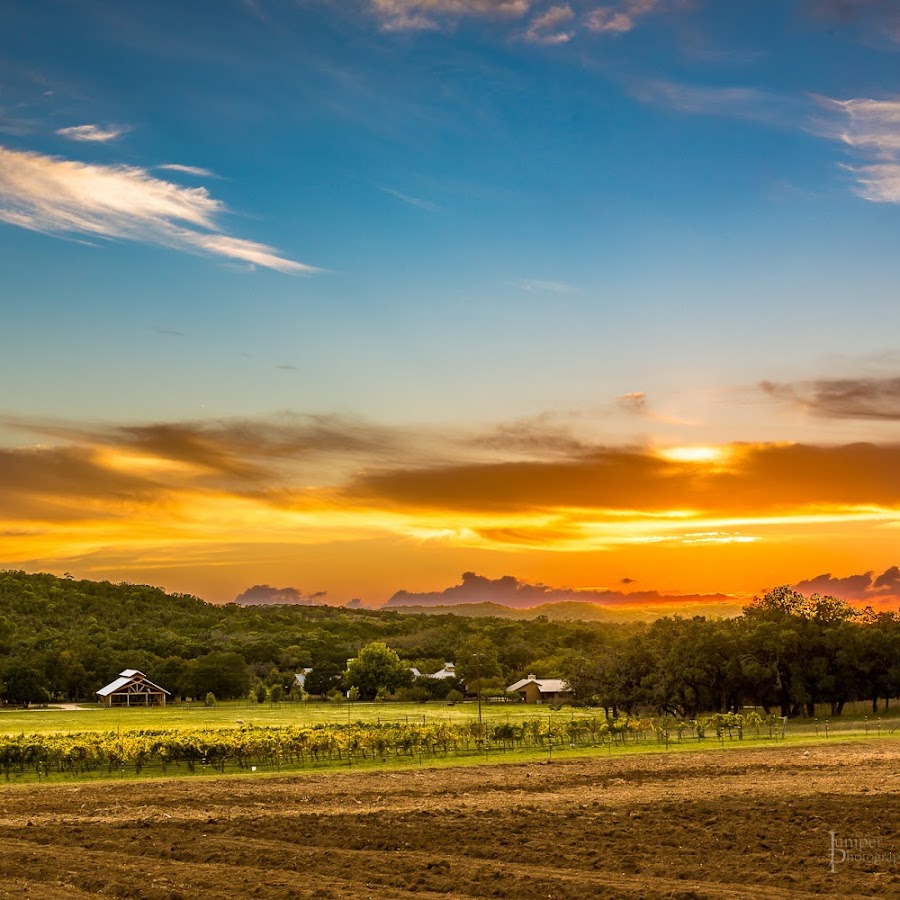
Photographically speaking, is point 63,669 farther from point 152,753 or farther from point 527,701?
point 152,753

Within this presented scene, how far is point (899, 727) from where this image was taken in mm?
65562

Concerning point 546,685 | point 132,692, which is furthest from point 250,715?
point 546,685

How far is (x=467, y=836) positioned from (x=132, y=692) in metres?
102

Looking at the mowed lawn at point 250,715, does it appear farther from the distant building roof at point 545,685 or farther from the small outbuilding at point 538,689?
the distant building roof at point 545,685

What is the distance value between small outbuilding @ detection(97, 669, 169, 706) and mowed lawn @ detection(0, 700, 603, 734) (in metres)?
2.56

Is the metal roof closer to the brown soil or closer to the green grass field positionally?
the green grass field

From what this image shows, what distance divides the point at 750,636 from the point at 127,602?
429 feet

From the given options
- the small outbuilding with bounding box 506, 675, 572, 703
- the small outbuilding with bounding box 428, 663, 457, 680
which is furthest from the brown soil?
the small outbuilding with bounding box 428, 663, 457, 680

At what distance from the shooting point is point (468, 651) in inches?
5674

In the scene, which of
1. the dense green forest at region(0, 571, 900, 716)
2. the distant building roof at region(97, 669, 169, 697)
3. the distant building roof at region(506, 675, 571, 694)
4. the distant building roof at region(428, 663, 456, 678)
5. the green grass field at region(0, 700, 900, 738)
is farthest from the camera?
the distant building roof at region(428, 663, 456, 678)

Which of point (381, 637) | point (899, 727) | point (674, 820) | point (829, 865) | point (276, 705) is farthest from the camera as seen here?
point (381, 637)

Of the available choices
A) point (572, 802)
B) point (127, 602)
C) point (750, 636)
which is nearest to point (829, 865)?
point (572, 802)

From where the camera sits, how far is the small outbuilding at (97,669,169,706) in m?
117

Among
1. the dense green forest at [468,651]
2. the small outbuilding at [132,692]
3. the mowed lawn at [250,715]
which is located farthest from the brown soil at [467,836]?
the small outbuilding at [132,692]
